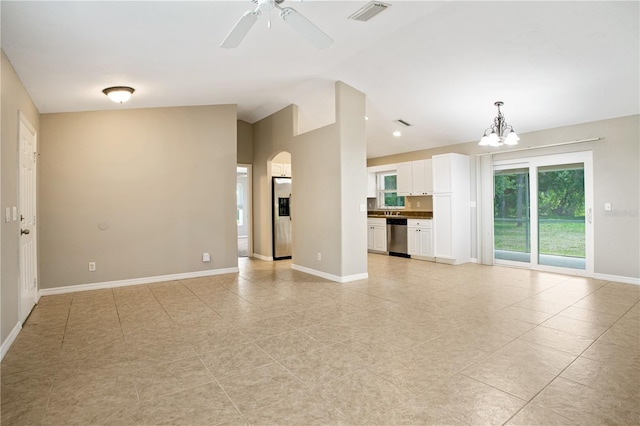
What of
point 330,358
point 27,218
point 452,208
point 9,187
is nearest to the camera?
point 330,358

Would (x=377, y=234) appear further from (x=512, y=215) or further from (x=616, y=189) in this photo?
(x=616, y=189)

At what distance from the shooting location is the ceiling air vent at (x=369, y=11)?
3.26 meters

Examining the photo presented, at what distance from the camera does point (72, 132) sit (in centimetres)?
501

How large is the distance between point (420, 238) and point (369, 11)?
5.14 meters

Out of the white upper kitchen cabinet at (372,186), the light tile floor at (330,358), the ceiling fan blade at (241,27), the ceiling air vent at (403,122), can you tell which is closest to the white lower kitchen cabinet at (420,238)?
the white upper kitchen cabinet at (372,186)

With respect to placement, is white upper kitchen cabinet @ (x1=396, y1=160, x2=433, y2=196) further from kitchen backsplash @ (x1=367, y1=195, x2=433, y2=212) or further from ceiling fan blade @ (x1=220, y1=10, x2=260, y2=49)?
ceiling fan blade @ (x1=220, y1=10, x2=260, y2=49)

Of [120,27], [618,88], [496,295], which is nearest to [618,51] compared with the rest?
[618,88]

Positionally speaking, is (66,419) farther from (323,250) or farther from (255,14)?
(323,250)

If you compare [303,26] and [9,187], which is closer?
[303,26]

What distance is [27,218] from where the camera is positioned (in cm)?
399

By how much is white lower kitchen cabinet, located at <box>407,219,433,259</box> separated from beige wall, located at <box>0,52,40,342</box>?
21.4 feet

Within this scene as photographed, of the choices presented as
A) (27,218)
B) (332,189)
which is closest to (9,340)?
(27,218)

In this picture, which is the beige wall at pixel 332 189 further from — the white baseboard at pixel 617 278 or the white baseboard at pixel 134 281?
the white baseboard at pixel 617 278

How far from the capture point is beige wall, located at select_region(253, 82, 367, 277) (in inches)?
214
